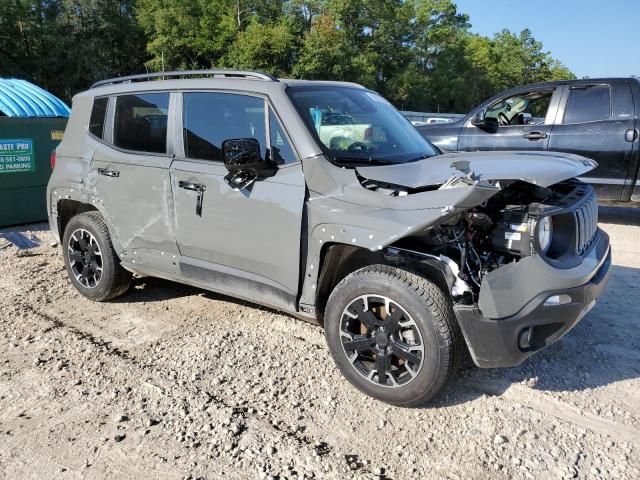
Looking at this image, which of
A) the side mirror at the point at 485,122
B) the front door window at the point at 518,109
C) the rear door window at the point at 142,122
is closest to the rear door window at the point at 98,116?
the rear door window at the point at 142,122

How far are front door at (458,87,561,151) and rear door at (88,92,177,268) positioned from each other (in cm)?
531

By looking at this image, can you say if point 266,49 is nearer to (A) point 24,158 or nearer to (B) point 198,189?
(A) point 24,158

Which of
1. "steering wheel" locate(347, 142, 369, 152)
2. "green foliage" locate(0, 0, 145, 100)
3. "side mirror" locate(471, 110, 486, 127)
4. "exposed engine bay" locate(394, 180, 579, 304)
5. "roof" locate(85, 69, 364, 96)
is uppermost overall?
"green foliage" locate(0, 0, 145, 100)

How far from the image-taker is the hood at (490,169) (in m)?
3.05

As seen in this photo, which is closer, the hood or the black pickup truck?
the hood

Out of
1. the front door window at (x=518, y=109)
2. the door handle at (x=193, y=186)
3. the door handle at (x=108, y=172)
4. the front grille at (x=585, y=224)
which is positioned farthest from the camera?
→ the front door window at (x=518, y=109)

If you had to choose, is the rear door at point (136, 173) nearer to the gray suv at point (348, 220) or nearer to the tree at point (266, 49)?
the gray suv at point (348, 220)

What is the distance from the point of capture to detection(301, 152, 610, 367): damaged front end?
2.89 m

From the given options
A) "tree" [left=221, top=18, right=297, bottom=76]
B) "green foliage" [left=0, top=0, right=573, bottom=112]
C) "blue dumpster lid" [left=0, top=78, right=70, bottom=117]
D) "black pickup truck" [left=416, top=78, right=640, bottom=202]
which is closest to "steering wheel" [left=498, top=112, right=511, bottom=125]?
"black pickup truck" [left=416, top=78, right=640, bottom=202]

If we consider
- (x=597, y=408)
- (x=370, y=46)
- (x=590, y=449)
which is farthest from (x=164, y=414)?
(x=370, y=46)

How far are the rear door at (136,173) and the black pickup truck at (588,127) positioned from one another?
4096 mm

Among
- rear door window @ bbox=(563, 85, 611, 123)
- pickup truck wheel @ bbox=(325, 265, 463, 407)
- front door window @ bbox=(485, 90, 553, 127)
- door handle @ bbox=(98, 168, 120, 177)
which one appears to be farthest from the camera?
front door window @ bbox=(485, 90, 553, 127)

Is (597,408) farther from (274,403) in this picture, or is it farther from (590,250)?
(274,403)

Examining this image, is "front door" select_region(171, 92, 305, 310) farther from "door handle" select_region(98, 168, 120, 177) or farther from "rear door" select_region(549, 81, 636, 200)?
"rear door" select_region(549, 81, 636, 200)
